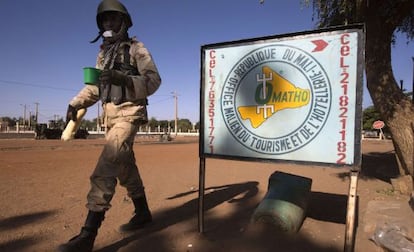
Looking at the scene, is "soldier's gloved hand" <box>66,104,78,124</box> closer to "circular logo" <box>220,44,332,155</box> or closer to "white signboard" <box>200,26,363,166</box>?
"white signboard" <box>200,26,363,166</box>

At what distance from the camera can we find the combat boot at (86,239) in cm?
278

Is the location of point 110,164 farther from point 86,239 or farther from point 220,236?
point 220,236

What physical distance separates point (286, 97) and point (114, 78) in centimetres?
148

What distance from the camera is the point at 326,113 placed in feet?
9.55

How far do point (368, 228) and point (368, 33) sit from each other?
14.7ft

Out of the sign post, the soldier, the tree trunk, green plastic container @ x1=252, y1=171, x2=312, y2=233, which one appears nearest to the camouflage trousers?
the soldier

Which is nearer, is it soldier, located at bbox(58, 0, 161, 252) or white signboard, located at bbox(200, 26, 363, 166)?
white signboard, located at bbox(200, 26, 363, 166)

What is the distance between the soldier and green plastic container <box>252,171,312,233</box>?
130 centimetres

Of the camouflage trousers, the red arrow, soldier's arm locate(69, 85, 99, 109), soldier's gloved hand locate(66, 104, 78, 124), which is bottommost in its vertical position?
the camouflage trousers

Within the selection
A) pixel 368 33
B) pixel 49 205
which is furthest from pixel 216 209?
pixel 368 33

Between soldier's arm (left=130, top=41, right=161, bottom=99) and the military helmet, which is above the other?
the military helmet

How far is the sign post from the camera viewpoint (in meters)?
2.79

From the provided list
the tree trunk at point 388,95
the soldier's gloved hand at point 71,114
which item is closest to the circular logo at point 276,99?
the soldier's gloved hand at point 71,114

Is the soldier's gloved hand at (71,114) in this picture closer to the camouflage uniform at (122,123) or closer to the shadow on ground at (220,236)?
the camouflage uniform at (122,123)
